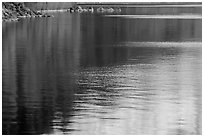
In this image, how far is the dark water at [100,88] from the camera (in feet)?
66.6

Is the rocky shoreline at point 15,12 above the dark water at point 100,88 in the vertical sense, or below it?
above

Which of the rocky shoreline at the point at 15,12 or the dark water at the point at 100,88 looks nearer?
the dark water at the point at 100,88

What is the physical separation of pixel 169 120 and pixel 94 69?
46.6 feet

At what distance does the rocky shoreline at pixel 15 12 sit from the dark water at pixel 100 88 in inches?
1300

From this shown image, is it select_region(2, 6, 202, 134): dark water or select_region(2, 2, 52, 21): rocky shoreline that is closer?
select_region(2, 6, 202, 134): dark water

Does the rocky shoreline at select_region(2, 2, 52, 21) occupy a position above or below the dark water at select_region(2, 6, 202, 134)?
above

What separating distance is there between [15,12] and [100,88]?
229ft

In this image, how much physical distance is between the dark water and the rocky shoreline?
33.0 meters

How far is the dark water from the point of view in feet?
66.6

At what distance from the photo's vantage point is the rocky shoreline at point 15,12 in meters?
86.5

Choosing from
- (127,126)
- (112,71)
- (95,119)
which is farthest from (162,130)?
(112,71)

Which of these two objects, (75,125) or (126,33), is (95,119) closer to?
(75,125)

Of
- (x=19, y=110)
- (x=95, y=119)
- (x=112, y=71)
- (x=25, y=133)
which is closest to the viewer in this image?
(x=25, y=133)

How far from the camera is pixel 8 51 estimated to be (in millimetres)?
43875
